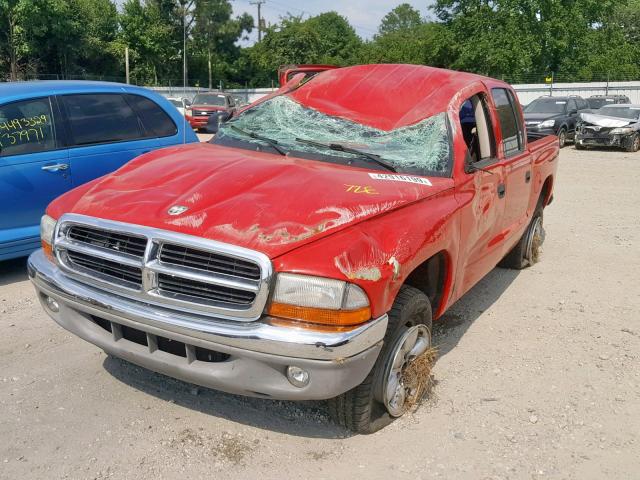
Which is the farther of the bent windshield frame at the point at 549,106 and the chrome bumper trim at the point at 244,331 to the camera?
the bent windshield frame at the point at 549,106

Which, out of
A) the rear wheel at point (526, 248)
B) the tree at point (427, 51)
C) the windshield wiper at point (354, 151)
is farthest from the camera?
the tree at point (427, 51)

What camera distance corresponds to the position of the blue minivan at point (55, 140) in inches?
208

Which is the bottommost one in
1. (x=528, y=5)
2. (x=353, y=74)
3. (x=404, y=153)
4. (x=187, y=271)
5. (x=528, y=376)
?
(x=528, y=376)

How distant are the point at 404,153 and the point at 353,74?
1121 mm

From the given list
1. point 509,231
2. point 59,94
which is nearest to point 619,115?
point 509,231

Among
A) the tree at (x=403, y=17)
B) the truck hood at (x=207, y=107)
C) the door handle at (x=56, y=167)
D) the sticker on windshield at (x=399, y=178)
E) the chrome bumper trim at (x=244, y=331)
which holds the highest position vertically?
the tree at (x=403, y=17)

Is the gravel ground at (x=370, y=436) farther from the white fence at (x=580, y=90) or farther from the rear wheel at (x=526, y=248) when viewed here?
the white fence at (x=580, y=90)

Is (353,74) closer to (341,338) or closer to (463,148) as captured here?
(463,148)

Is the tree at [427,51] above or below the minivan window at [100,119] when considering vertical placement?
above

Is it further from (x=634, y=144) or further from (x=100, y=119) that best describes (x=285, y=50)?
(x=100, y=119)

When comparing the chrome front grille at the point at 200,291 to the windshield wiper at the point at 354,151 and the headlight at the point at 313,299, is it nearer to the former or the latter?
the headlight at the point at 313,299

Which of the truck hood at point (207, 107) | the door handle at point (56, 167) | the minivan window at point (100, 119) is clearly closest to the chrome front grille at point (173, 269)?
the door handle at point (56, 167)

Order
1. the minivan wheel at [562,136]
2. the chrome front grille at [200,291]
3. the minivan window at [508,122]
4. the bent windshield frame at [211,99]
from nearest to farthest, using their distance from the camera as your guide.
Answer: the chrome front grille at [200,291] → the minivan window at [508,122] → the minivan wheel at [562,136] → the bent windshield frame at [211,99]

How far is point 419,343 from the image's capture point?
11.0ft
